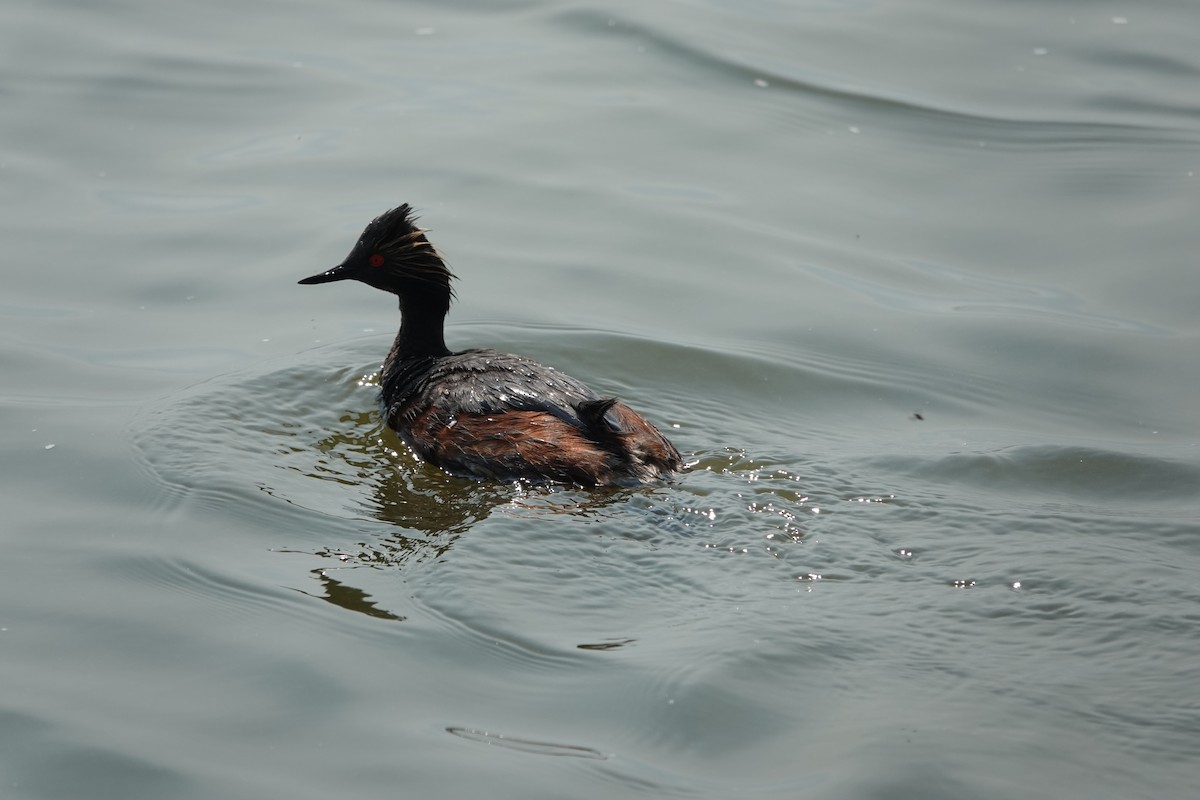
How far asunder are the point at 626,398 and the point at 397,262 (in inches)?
61.2

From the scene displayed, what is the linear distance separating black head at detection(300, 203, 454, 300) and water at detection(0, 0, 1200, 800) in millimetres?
617

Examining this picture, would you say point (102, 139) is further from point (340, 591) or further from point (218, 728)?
point (218, 728)

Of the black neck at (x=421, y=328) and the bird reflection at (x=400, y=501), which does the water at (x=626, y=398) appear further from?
the black neck at (x=421, y=328)

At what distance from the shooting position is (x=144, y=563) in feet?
22.5

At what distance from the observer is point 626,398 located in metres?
8.86

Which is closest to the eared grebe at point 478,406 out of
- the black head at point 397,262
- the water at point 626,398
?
the black head at point 397,262

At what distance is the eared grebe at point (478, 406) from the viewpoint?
7.57 meters

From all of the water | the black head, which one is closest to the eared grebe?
the black head

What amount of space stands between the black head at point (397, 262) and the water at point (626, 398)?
617 millimetres

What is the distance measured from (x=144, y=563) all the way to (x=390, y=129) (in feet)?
21.5

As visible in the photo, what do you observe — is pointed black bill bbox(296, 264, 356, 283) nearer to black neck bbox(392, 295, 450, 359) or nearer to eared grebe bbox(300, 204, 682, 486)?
eared grebe bbox(300, 204, 682, 486)

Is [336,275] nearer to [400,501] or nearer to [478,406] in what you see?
[478,406]

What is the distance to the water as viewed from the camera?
565 centimetres

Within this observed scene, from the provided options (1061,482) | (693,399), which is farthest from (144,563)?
(1061,482)
